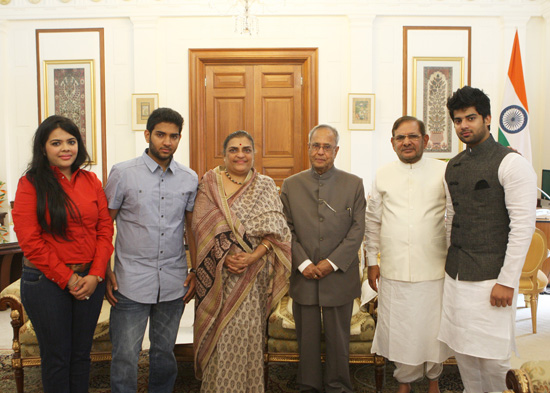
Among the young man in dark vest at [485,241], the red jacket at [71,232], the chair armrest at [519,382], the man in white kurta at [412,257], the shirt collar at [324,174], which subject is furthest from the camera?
the shirt collar at [324,174]

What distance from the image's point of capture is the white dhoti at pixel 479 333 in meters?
2.06

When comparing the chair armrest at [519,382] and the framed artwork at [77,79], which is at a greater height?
the framed artwork at [77,79]

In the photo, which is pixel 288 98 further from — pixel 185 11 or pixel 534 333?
pixel 534 333

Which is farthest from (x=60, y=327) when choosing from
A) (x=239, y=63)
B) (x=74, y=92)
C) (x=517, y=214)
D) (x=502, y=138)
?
(x=502, y=138)

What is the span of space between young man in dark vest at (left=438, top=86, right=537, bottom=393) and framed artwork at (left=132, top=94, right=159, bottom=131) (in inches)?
162

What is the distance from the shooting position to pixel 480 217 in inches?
81.8

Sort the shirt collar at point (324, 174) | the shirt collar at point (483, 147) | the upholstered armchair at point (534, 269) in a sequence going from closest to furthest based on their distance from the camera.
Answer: the shirt collar at point (483, 147) < the shirt collar at point (324, 174) < the upholstered armchair at point (534, 269)

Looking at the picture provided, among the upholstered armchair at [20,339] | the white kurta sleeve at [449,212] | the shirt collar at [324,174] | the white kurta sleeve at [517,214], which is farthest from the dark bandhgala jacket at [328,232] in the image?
the upholstered armchair at [20,339]

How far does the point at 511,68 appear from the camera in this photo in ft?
17.7

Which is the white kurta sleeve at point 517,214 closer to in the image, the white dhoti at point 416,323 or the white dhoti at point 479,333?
the white dhoti at point 479,333

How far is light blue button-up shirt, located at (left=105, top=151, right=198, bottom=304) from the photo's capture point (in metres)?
2.14

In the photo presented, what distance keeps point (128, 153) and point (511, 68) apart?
468 cm

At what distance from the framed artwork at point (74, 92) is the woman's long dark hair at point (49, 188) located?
3.85 metres

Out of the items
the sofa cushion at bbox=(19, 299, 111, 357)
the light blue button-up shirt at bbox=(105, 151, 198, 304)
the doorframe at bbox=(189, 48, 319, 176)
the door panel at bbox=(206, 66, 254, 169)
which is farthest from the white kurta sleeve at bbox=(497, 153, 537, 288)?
the door panel at bbox=(206, 66, 254, 169)
